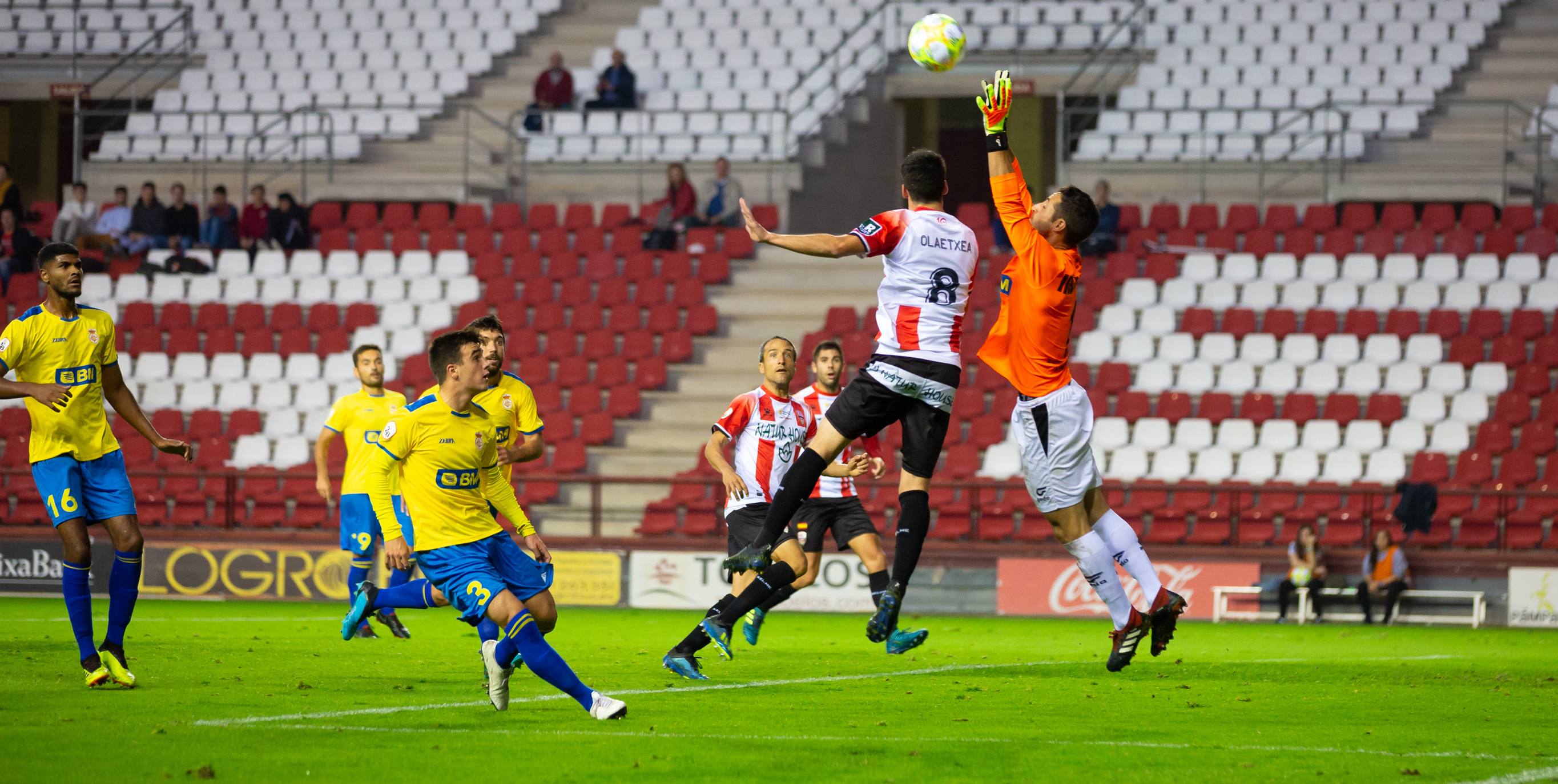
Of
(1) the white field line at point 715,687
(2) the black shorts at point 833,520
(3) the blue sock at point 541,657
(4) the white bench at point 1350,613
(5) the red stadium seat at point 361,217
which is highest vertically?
(5) the red stadium seat at point 361,217

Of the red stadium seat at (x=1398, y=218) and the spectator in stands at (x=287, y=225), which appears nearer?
the red stadium seat at (x=1398, y=218)

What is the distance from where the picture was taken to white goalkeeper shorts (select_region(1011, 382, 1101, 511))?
880cm

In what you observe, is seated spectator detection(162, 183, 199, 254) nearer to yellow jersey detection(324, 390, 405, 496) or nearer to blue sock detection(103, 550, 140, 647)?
yellow jersey detection(324, 390, 405, 496)

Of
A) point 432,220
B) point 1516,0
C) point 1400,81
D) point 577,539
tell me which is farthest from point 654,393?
point 1516,0

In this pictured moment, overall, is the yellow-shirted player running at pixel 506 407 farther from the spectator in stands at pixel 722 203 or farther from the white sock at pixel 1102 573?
the spectator in stands at pixel 722 203

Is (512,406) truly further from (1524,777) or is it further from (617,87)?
(617,87)

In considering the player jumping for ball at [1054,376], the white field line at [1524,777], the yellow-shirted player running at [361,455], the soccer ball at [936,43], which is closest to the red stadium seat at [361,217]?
the yellow-shirted player running at [361,455]

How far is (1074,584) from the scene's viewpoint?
17.7 meters

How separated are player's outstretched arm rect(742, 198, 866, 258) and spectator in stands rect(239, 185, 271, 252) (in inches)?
729

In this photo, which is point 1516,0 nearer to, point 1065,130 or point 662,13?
point 1065,130

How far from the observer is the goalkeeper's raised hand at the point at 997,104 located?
851cm

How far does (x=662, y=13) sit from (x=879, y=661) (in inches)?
787

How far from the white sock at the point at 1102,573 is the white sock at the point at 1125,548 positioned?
0.25 feet

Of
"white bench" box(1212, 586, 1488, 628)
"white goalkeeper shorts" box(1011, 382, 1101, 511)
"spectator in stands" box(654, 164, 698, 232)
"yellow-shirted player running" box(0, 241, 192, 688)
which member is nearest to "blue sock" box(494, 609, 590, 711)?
"yellow-shirted player running" box(0, 241, 192, 688)
